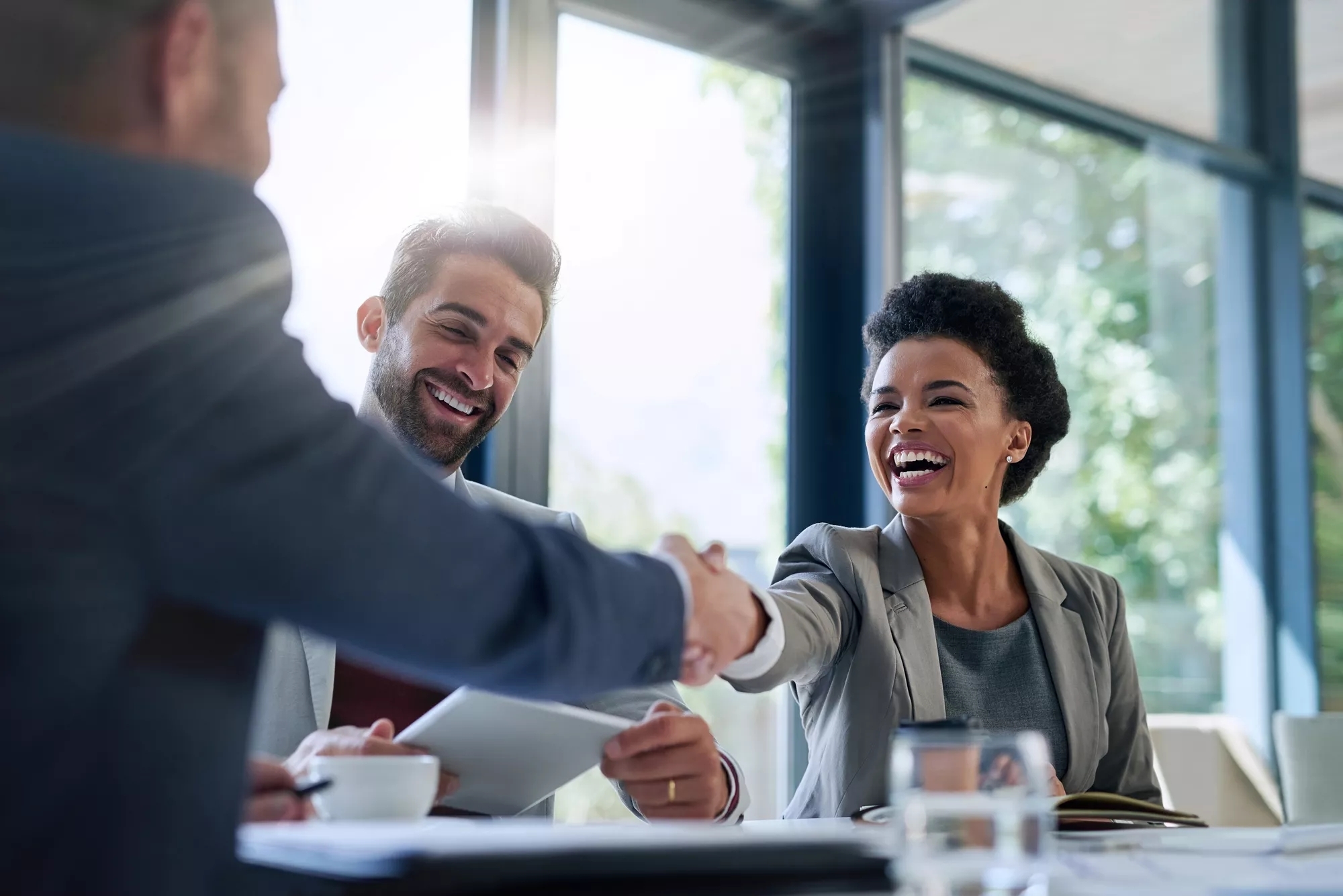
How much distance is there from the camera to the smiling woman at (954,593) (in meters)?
1.93

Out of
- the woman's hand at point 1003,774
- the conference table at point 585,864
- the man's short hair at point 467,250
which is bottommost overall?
the conference table at point 585,864

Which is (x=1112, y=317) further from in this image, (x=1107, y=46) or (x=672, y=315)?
(x=672, y=315)

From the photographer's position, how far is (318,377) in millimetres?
737

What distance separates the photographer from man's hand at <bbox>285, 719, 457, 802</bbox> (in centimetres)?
128

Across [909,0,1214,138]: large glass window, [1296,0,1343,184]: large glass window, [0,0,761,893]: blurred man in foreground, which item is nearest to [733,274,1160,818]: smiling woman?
[0,0,761,893]: blurred man in foreground

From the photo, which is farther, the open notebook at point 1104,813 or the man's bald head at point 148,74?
the open notebook at point 1104,813

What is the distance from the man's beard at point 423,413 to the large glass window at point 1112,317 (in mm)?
1961

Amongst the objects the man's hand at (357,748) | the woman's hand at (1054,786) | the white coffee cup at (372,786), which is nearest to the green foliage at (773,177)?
the woman's hand at (1054,786)

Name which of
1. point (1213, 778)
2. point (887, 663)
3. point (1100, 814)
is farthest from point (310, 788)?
point (1213, 778)

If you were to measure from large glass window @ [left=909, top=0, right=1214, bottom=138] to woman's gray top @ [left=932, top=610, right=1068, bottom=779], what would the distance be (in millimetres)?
2249

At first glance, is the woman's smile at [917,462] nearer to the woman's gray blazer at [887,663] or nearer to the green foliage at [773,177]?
the woman's gray blazer at [887,663]

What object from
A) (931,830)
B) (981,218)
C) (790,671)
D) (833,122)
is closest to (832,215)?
(833,122)

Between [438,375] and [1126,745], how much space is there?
1359mm

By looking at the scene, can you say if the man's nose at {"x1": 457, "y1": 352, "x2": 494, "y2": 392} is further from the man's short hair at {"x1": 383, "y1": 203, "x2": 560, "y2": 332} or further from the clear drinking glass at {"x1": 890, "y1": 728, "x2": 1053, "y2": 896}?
the clear drinking glass at {"x1": 890, "y1": 728, "x2": 1053, "y2": 896}
